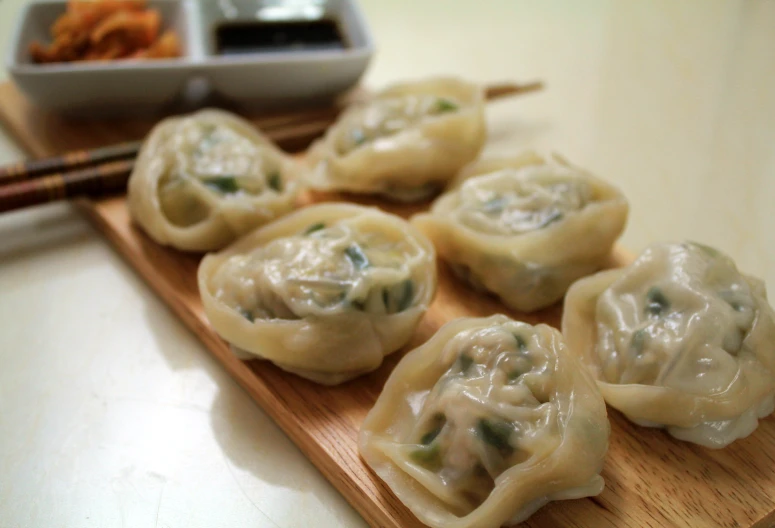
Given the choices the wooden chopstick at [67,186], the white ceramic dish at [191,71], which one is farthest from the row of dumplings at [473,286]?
the white ceramic dish at [191,71]

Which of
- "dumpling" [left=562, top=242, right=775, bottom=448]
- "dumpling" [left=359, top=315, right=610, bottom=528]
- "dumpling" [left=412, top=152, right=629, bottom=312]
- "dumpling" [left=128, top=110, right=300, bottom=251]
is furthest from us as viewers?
"dumpling" [left=128, top=110, right=300, bottom=251]

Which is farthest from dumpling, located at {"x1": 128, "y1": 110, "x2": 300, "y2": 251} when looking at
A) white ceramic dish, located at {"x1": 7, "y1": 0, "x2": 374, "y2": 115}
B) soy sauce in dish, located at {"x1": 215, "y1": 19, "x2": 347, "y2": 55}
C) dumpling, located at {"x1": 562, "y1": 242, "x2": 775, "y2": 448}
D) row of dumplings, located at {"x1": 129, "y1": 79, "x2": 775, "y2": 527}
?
dumpling, located at {"x1": 562, "y1": 242, "x2": 775, "y2": 448}

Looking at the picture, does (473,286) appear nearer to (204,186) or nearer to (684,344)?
(684,344)

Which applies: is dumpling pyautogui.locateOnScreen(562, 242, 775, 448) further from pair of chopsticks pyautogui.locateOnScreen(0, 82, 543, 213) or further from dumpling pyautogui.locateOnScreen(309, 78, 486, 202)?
pair of chopsticks pyautogui.locateOnScreen(0, 82, 543, 213)

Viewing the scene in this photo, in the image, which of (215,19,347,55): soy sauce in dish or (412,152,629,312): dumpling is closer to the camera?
(412,152,629,312): dumpling

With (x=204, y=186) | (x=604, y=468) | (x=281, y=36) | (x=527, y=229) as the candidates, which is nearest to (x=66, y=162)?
(x=204, y=186)

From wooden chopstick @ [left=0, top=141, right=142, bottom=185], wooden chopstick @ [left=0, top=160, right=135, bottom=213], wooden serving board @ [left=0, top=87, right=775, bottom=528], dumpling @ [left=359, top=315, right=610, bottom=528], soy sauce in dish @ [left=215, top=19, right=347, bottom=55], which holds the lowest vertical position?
wooden serving board @ [left=0, top=87, right=775, bottom=528]

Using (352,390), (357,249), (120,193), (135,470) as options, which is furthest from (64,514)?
(120,193)
